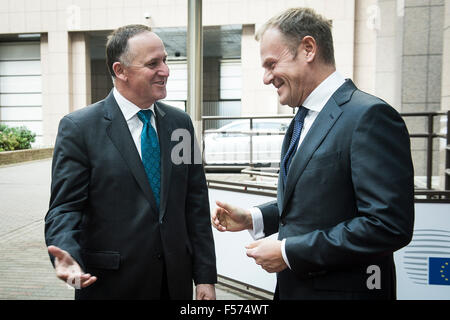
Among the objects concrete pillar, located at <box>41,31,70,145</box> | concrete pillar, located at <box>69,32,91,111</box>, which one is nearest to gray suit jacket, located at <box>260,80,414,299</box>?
concrete pillar, located at <box>69,32,91,111</box>

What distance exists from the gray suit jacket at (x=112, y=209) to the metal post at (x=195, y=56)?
6.50 feet

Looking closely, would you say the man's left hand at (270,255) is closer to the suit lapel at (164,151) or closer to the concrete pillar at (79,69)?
the suit lapel at (164,151)

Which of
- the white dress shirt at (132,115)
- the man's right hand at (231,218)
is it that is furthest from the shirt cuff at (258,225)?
the white dress shirt at (132,115)

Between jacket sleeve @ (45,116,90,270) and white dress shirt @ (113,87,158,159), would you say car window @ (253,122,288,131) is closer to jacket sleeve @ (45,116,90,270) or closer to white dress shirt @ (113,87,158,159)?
white dress shirt @ (113,87,158,159)

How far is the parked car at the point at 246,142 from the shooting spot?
7617 millimetres

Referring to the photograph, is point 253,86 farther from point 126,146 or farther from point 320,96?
point 320,96

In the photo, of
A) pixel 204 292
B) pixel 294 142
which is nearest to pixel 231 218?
pixel 204 292

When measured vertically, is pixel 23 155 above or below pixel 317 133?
below

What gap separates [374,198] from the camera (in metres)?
1.44

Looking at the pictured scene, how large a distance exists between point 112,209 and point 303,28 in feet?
3.75

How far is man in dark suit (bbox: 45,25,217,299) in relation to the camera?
6.38ft
